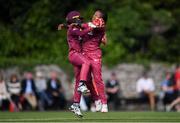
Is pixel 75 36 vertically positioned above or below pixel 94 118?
above

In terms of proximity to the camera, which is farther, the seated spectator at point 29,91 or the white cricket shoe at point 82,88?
the seated spectator at point 29,91

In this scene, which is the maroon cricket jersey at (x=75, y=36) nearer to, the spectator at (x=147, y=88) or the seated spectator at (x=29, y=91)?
the seated spectator at (x=29, y=91)

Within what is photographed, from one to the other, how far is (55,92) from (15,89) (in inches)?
62.3

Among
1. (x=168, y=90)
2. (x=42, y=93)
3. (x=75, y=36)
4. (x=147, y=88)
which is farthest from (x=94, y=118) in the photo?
(x=147, y=88)

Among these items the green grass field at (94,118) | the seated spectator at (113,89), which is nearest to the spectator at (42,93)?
the seated spectator at (113,89)

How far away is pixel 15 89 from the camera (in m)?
31.3

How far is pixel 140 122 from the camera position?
17.5 meters

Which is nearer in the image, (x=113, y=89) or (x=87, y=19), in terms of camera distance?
(x=113, y=89)

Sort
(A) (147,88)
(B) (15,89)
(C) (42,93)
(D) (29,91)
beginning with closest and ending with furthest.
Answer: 1. (B) (15,89)
2. (D) (29,91)
3. (C) (42,93)
4. (A) (147,88)

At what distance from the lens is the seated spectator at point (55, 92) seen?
3198cm

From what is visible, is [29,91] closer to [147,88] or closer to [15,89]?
[15,89]

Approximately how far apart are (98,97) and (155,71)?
15.0 metres

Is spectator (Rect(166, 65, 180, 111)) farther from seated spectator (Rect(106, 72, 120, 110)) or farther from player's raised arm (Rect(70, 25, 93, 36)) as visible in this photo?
player's raised arm (Rect(70, 25, 93, 36))

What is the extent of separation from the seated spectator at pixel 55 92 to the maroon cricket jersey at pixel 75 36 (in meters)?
12.0
